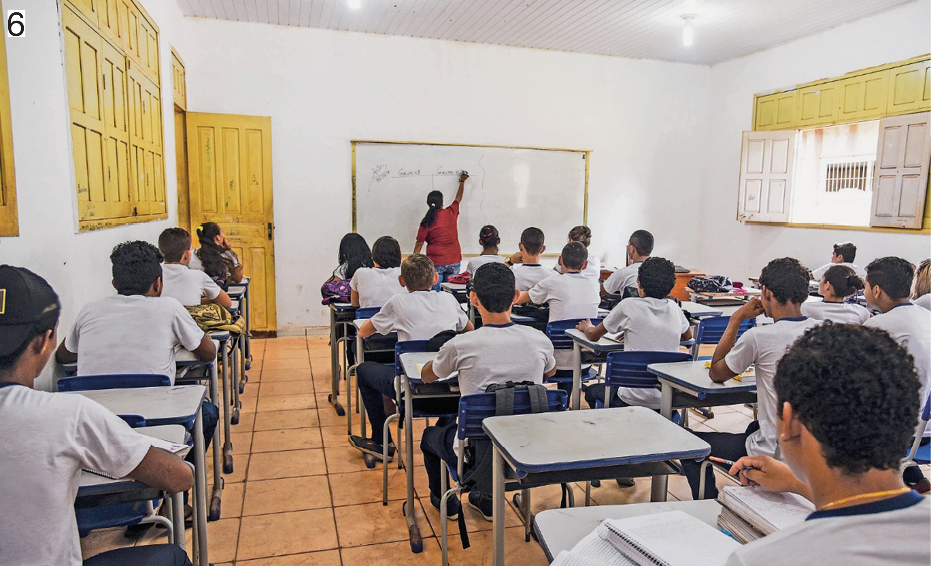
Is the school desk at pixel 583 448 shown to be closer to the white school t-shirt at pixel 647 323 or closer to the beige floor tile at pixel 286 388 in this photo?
the white school t-shirt at pixel 647 323

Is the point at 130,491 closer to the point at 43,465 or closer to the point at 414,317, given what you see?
the point at 43,465

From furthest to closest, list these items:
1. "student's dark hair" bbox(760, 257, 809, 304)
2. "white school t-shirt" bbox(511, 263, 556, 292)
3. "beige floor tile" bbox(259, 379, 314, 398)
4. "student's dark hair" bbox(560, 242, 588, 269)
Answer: "beige floor tile" bbox(259, 379, 314, 398)
"white school t-shirt" bbox(511, 263, 556, 292)
"student's dark hair" bbox(560, 242, 588, 269)
"student's dark hair" bbox(760, 257, 809, 304)

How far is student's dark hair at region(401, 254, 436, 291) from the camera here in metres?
3.07

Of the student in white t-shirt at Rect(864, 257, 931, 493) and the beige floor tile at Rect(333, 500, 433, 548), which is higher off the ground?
the student in white t-shirt at Rect(864, 257, 931, 493)

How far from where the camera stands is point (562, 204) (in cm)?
716

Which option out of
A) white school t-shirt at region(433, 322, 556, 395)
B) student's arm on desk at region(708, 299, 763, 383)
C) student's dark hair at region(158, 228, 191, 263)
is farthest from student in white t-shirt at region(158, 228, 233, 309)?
student's arm on desk at region(708, 299, 763, 383)

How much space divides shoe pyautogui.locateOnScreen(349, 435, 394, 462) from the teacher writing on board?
300 centimetres

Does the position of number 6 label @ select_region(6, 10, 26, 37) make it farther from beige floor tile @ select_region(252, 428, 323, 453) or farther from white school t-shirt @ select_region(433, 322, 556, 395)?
beige floor tile @ select_region(252, 428, 323, 453)

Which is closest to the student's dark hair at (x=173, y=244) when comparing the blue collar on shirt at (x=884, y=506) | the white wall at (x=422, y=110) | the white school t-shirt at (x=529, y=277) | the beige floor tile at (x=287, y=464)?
the beige floor tile at (x=287, y=464)

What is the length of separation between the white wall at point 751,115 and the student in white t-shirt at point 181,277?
19.7ft

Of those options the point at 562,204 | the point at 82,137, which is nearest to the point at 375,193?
the point at 562,204

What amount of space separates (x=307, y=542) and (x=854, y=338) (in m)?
2.24

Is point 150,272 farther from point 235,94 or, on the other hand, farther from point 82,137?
point 235,94

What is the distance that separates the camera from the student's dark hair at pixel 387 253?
3.91 metres
